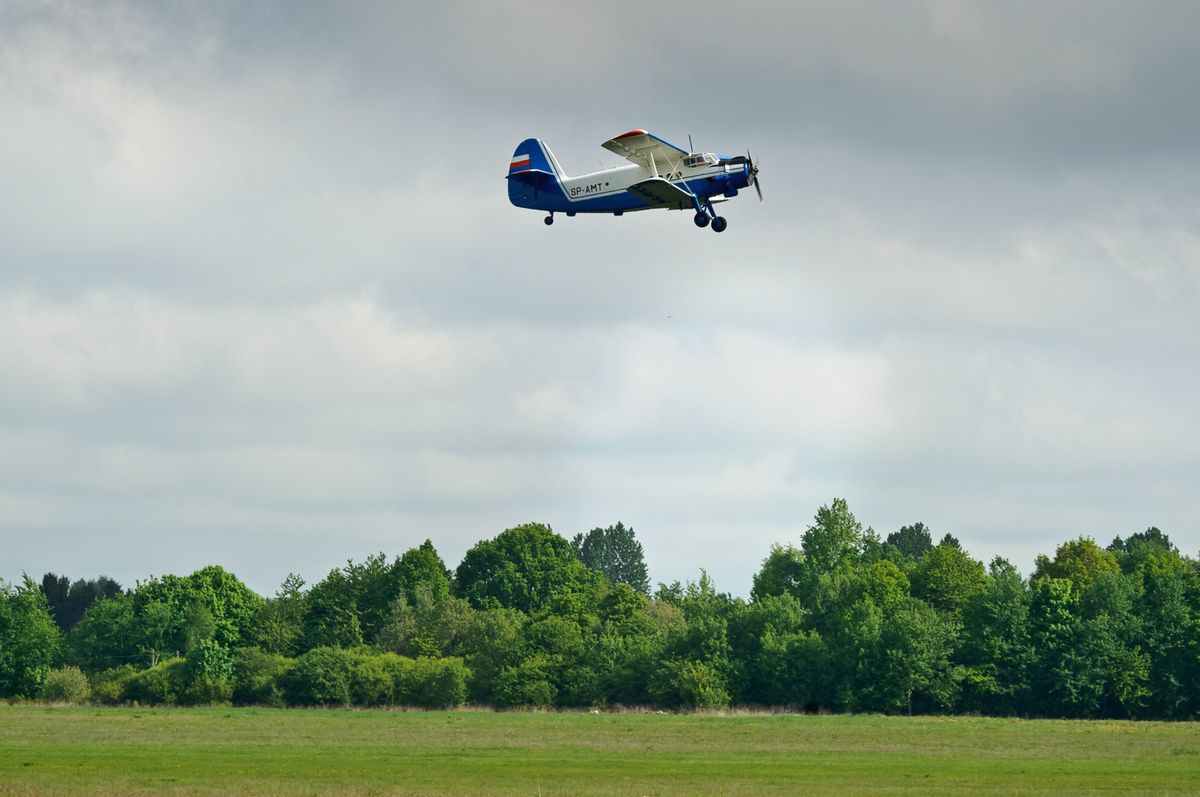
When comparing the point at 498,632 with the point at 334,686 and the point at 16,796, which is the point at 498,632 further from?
the point at 16,796

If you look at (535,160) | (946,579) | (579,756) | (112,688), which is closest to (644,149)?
(535,160)

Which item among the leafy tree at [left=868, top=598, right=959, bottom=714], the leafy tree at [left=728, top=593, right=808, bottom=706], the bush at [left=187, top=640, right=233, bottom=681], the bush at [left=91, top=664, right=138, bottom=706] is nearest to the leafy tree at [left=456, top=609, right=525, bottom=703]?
Answer: the leafy tree at [left=728, top=593, right=808, bottom=706]

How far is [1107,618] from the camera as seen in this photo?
104 m

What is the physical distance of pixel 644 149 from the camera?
6456 cm

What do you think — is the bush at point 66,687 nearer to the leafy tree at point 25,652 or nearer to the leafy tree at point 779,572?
the leafy tree at point 25,652

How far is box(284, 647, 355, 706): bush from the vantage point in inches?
4195

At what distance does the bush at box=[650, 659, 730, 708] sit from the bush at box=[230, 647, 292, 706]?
2645 cm

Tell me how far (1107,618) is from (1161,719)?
7.44 m

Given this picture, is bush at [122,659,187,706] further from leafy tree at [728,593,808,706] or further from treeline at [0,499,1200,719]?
leafy tree at [728,593,808,706]

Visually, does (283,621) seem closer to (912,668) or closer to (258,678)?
(258,678)

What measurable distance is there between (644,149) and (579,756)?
24.5 m

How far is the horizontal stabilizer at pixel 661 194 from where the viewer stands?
6247 centimetres

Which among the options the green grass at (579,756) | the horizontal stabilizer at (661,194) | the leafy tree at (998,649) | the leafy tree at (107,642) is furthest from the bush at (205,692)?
the horizontal stabilizer at (661,194)

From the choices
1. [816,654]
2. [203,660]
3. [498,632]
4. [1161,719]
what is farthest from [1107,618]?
[203,660]
